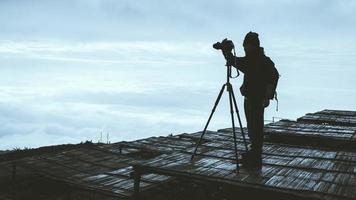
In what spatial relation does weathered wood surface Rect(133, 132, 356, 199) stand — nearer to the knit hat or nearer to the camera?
the camera

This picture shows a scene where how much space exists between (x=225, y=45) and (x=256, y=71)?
80 centimetres

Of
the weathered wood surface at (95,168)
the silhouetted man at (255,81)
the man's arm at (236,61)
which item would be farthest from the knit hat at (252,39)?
the weathered wood surface at (95,168)

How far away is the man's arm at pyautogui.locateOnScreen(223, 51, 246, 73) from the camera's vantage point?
6.64m

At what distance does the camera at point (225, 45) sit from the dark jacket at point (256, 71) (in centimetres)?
15

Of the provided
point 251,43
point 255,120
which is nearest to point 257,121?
point 255,120

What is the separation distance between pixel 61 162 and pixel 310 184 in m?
9.74

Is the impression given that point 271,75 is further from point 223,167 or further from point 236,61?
point 223,167

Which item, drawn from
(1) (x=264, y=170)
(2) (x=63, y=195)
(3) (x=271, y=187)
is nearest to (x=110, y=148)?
(2) (x=63, y=195)

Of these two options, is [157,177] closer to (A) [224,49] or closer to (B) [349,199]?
(A) [224,49]

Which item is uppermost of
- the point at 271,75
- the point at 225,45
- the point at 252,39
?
the point at 252,39

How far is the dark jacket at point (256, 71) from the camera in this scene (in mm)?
6695

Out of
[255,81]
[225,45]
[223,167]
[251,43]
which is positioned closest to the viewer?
[225,45]

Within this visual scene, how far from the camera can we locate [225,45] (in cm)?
654

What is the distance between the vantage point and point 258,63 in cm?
670
